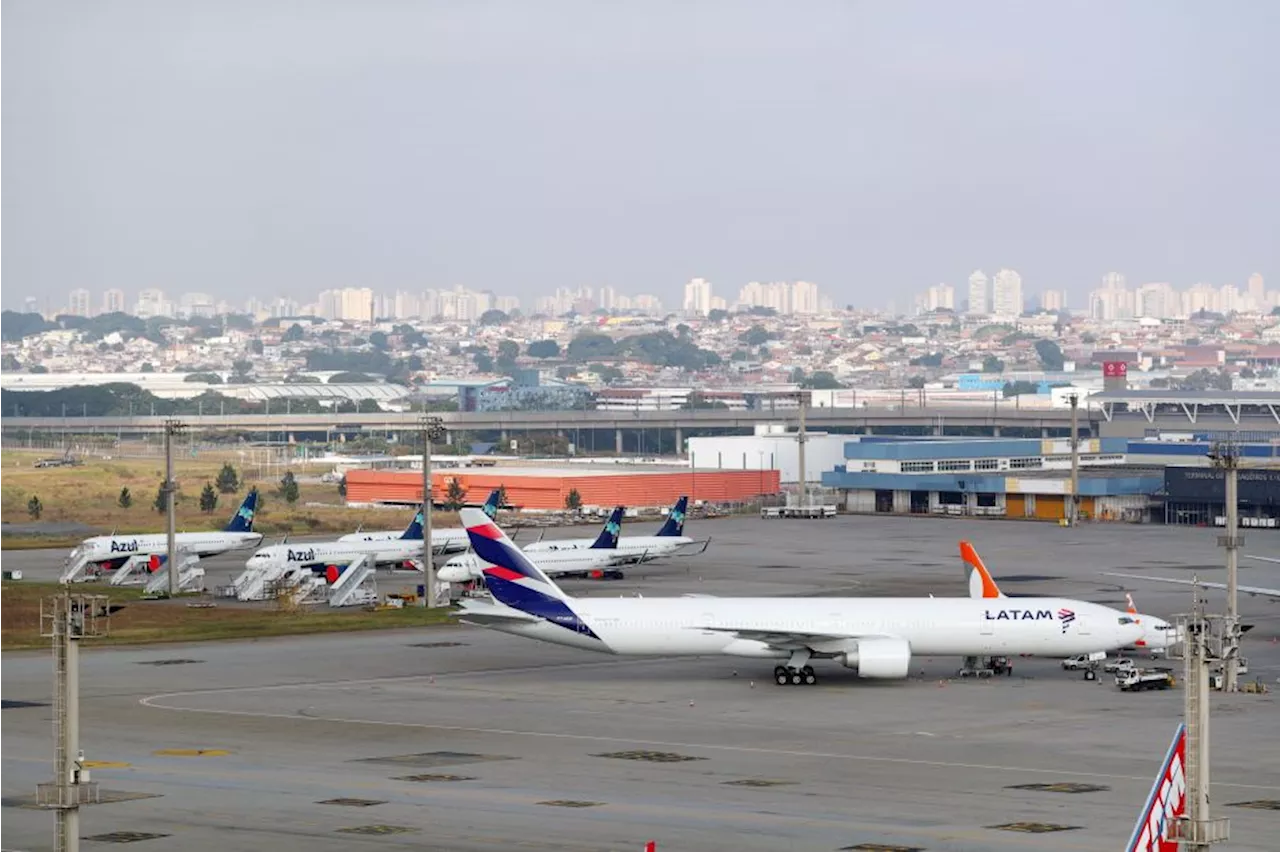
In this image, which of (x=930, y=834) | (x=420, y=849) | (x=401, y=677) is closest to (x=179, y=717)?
(x=401, y=677)

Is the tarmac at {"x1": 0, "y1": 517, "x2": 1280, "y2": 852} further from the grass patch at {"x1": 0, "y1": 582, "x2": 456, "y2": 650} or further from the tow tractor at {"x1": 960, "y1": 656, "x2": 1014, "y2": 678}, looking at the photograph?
the grass patch at {"x1": 0, "y1": 582, "x2": 456, "y2": 650}

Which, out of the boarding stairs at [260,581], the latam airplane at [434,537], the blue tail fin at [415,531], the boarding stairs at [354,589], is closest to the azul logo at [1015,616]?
the boarding stairs at [354,589]

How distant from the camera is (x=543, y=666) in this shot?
280ft

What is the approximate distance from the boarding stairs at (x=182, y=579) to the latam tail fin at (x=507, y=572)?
49087mm

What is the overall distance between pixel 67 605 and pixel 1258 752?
38.2 m

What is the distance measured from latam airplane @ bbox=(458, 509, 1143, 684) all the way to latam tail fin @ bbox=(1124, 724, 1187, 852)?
41.1 meters

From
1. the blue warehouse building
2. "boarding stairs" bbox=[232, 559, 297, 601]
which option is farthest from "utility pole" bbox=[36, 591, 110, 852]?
the blue warehouse building

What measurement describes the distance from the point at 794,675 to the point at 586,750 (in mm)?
16232

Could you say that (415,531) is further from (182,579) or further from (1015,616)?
(1015,616)

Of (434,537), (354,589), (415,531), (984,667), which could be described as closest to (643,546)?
(434,537)

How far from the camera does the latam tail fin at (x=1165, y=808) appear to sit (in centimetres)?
3419

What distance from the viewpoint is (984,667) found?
3182 inches

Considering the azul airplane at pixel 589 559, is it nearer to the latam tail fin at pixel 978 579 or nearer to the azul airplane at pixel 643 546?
the azul airplane at pixel 643 546

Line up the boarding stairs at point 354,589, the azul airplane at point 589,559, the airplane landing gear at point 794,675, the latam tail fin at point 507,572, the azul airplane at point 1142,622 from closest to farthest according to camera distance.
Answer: the latam tail fin at point 507,572 → the airplane landing gear at point 794,675 → the azul airplane at point 1142,622 → the boarding stairs at point 354,589 → the azul airplane at point 589,559
